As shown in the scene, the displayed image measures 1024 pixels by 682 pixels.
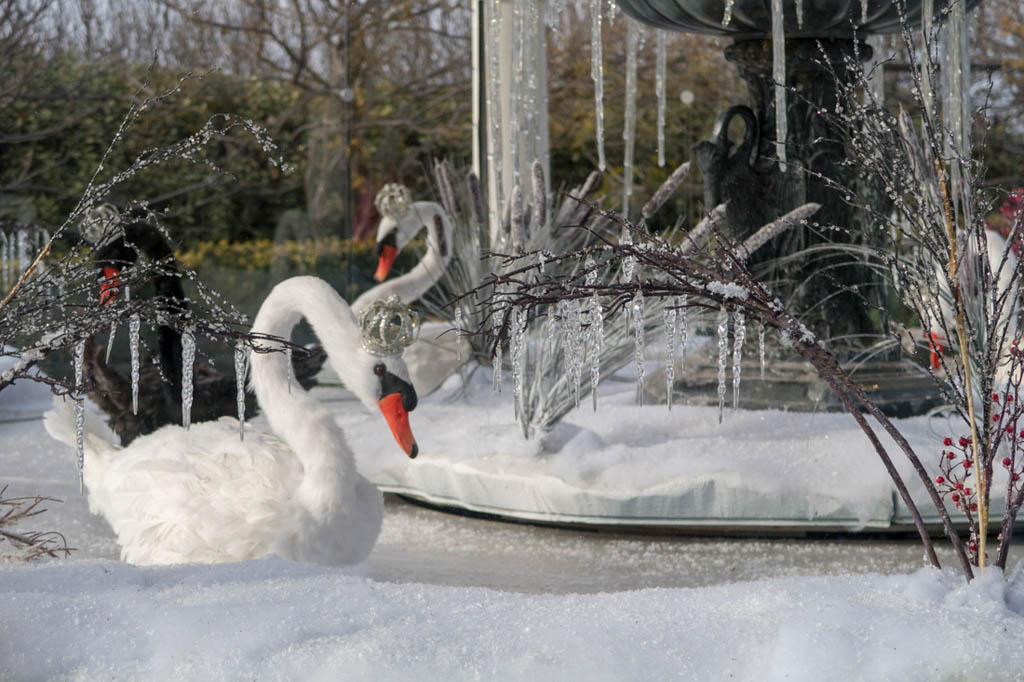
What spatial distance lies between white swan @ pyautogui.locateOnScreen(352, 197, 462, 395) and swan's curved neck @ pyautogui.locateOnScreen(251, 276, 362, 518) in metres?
0.30

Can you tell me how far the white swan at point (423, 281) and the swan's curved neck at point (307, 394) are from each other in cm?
30

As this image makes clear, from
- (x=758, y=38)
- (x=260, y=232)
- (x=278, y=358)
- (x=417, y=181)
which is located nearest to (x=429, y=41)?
(x=417, y=181)

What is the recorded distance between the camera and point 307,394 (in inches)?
123

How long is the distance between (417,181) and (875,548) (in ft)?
18.5

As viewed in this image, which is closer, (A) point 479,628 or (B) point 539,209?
(A) point 479,628

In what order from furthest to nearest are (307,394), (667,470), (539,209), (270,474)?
Result: (539,209) → (667,470) → (307,394) → (270,474)

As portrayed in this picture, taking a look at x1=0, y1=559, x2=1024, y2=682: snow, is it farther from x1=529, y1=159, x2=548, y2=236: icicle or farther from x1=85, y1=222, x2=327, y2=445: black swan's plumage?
x1=529, y1=159, x2=548, y2=236: icicle

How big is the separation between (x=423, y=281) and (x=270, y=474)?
2350 mm

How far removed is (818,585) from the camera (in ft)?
6.16

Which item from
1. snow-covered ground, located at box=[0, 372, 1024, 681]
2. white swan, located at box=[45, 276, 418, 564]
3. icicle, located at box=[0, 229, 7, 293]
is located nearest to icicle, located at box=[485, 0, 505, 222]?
white swan, located at box=[45, 276, 418, 564]

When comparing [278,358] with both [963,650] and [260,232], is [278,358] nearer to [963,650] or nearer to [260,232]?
[963,650]

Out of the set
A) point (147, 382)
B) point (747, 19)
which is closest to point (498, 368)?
point (747, 19)

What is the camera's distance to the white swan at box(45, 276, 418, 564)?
275 centimetres

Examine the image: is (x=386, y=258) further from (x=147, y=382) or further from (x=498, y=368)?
(x=498, y=368)
